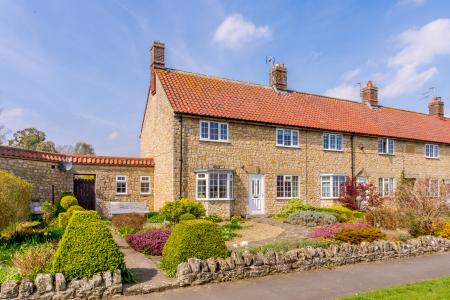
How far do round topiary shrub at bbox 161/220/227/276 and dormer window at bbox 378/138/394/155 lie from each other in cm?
2240

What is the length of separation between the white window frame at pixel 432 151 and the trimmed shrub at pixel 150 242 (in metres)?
27.6

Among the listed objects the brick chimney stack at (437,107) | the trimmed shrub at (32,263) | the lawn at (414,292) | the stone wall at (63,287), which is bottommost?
the lawn at (414,292)

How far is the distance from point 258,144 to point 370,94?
15.8 meters

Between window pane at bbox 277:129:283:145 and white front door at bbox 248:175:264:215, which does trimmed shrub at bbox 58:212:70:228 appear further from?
window pane at bbox 277:129:283:145

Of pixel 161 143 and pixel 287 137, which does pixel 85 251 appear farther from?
pixel 287 137

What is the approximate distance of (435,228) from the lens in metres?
14.6

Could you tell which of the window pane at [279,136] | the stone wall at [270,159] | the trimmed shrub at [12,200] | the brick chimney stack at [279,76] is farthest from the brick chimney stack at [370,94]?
the trimmed shrub at [12,200]

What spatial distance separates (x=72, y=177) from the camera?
20500 millimetres

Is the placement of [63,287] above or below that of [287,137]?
below

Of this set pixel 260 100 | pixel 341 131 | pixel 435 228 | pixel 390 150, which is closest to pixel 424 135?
pixel 390 150

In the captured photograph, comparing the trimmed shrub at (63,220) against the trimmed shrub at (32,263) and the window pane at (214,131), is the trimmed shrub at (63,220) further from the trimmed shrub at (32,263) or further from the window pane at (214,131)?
the window pane at (214,131)

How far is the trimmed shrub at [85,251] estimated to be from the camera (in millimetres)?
7445

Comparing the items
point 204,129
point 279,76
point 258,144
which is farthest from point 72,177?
point 279,76

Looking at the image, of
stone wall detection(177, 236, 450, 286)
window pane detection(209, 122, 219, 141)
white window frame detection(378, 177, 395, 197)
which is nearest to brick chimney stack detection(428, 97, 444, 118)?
white window frame detection(378, 177, 395, 197)
